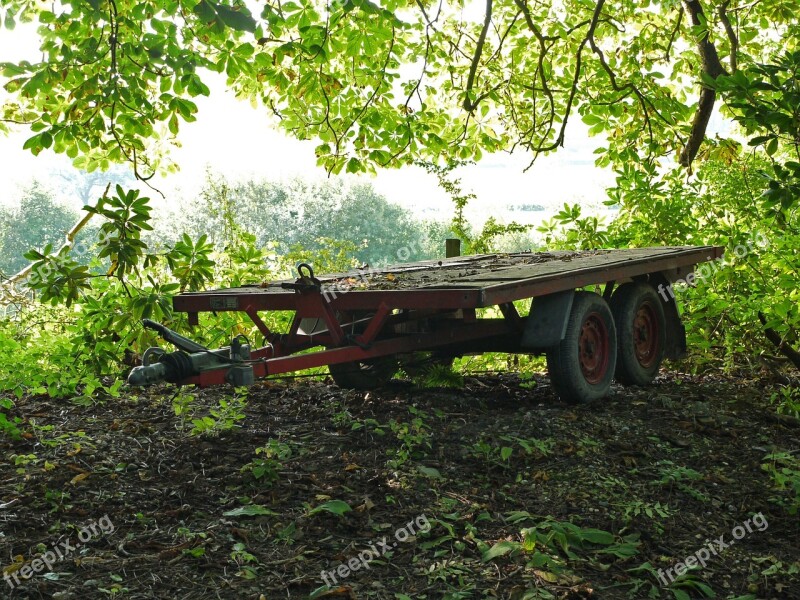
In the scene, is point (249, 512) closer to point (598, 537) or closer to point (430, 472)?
point (430, 472)

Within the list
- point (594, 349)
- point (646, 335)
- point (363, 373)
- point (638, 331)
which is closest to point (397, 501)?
point (363, 373)

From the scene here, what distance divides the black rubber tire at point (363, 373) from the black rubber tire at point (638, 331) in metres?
1.90

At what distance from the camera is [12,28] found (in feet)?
16.0

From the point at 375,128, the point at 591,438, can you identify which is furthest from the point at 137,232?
the point at 375,128

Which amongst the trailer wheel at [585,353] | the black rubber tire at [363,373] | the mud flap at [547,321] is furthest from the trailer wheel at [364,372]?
the trailer wheel at [585,353]

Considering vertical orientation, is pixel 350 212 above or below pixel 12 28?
above

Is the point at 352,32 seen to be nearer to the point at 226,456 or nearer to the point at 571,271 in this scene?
the point at 571,271

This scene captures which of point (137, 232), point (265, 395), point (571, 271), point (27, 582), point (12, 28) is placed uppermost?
point (12, 28)

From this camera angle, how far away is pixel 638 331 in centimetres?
764

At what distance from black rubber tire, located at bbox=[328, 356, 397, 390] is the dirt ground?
551mm

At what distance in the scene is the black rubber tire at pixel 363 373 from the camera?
22.9 feet

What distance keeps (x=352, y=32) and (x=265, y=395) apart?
10.4 ft

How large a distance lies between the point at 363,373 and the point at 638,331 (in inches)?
98.7

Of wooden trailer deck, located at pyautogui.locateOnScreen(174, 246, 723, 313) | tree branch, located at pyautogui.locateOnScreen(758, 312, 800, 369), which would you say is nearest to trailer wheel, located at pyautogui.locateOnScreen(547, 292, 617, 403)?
wooden trailer deck, located at pyautogui.locateOnScreen(174, 246, 723, 313)
